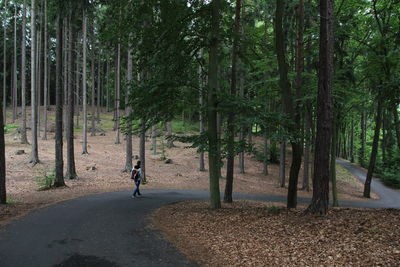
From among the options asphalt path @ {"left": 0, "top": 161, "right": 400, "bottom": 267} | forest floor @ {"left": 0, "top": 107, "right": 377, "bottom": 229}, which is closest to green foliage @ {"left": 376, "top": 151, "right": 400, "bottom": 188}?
forest floor @ {"left": 0, "top": 107, "right": 377, "bottom": 229}

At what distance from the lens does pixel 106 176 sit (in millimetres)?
20109

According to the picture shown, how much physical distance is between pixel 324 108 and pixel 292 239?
343 centimetres

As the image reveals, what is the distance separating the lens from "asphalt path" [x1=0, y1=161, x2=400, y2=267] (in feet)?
19.3

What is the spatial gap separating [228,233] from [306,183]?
51.6ft

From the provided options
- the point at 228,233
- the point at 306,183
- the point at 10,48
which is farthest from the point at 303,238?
the point at 10,48

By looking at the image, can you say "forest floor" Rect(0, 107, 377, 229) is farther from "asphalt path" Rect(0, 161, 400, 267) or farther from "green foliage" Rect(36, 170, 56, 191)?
"asphalt path" Rect(0, 161, 400, 267)

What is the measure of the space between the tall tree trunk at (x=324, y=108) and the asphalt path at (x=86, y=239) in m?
3.96

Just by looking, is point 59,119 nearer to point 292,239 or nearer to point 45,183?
point 45,183

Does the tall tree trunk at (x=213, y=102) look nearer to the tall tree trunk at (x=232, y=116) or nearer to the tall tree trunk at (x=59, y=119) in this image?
the tall tree trunk at (x=232, y=116)

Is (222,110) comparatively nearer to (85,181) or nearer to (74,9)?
(74,9)

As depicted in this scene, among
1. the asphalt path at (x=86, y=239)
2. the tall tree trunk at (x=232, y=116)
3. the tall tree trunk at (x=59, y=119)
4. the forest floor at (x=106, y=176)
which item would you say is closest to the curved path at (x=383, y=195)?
the forest floor at (x=106, y=176)

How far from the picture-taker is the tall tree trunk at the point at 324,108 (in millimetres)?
7594

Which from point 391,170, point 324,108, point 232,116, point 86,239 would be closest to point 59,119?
point 232,116

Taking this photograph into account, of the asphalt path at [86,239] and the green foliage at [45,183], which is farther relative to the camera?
the green foliage at [45,183]
